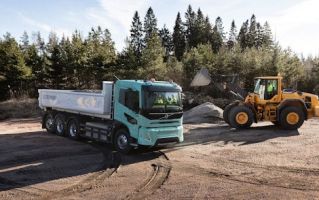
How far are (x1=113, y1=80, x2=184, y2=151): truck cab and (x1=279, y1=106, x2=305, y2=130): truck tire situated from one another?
7380mm

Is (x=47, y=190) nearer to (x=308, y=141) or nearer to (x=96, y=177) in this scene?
(x=96, y=177)

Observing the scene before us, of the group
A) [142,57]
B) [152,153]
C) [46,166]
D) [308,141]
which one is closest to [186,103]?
[142,57]

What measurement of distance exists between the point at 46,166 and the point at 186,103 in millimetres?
20607

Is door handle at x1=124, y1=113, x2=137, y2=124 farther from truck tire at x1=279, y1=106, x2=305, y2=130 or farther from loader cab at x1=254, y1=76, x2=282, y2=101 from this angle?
truck tire at x1=279, y1=106, x2=305, y2=130

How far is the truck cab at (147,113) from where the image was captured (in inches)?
542

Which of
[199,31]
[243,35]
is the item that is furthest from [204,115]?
[243,35]

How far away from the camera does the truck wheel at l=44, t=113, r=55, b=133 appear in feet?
63.7

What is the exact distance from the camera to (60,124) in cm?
1877

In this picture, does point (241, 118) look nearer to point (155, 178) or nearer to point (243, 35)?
point (155, 178)

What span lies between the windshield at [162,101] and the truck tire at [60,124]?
19.9 ft

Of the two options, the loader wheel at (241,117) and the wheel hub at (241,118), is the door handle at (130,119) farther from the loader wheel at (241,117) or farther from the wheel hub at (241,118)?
the wheel hub at (241,118)

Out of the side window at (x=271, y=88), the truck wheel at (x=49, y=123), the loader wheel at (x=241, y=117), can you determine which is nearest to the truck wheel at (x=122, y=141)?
the truck wheel at (x=49, y=123)

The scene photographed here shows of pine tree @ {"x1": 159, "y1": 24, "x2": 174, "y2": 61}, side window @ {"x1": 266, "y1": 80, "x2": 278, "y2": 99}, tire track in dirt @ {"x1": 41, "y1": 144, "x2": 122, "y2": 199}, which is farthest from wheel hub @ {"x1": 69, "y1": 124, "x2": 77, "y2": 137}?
pine tree @ {"x1": 159, "y1": 24, "x2": 174, "y2": 61}

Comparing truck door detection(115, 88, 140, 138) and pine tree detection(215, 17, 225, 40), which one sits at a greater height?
pine tree detection(215, 17, 225, 40)
